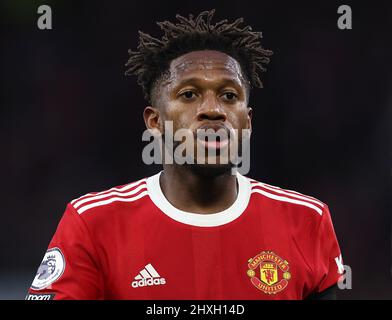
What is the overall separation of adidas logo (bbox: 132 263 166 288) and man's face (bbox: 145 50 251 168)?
1.73 ft

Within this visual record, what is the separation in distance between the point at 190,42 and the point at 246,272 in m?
1.01

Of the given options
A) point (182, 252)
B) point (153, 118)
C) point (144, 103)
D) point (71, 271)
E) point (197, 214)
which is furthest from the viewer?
point (144, 103)

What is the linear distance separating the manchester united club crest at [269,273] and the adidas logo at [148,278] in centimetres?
37

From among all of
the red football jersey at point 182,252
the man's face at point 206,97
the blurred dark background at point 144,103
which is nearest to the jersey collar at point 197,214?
the red football jersey at point 182,252

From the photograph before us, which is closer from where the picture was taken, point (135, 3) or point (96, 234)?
point (96, 234)

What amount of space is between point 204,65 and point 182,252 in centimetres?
77

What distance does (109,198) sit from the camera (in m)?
2.77

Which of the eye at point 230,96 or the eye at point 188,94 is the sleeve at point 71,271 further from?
the eye at point 230,96

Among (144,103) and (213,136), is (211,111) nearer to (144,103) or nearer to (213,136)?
(213,136)

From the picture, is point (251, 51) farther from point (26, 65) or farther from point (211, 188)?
point (26, 65)

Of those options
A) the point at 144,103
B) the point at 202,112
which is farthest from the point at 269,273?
the point at 144,103

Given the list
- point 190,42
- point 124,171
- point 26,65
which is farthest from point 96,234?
point 26,65
